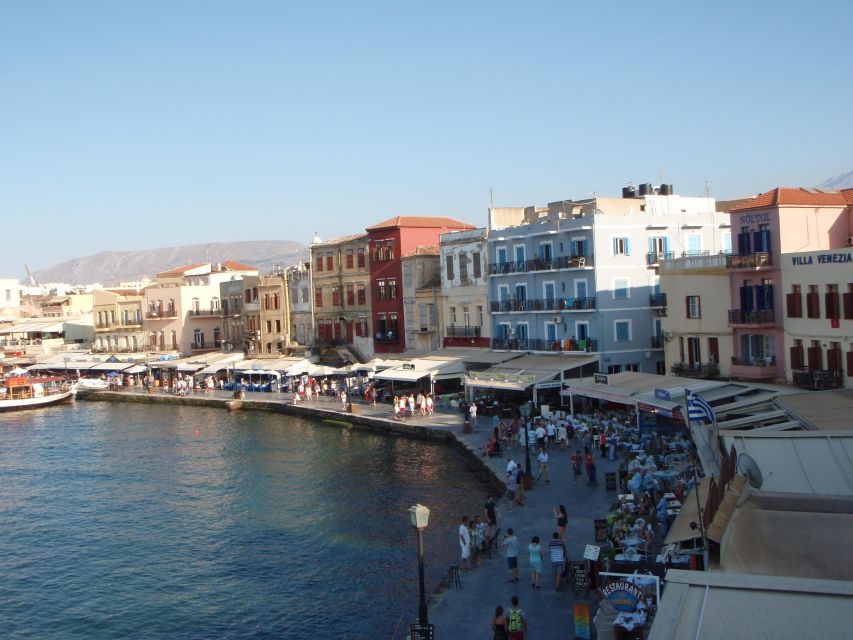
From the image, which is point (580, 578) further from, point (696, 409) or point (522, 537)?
point (696, 409)

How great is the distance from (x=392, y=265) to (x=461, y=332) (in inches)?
329

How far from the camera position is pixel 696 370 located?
120ft

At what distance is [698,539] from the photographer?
17219 mm

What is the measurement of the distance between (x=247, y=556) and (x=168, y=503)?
808 cm

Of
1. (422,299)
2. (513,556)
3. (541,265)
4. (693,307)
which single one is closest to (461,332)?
(422,299)

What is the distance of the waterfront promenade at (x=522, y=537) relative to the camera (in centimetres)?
1745

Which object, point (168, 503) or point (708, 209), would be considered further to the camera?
point (708, 209)

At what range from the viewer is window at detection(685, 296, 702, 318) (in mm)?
36656

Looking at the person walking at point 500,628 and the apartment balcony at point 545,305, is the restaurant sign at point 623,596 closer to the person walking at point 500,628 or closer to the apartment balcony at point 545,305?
the person walking at point 500,628

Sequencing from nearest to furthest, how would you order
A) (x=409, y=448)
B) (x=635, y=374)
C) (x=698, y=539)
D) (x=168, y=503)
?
(x=698, y=539) < (x=168, y=503) < (x=635, y=374) < (x=409, y=448)

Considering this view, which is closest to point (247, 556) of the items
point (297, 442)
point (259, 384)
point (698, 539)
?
point (698, 539)

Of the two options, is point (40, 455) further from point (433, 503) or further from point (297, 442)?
point (433, 503)

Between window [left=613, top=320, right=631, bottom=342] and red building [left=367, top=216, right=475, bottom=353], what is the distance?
57.8 ft

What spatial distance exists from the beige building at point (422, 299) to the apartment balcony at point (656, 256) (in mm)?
14362
